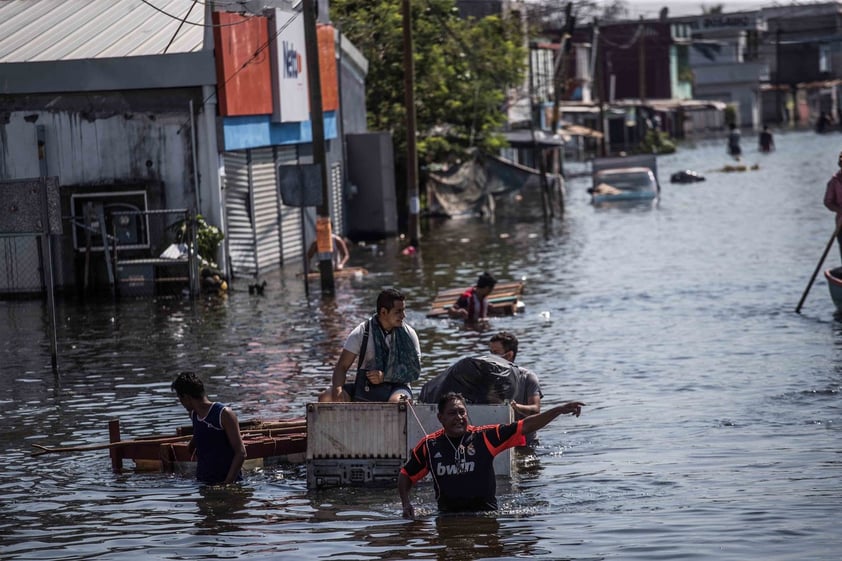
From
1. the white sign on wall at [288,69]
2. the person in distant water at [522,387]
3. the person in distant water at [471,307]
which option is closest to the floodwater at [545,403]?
the person in distant water at [471,307]

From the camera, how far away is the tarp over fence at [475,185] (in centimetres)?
4755

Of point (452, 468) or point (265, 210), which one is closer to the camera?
point (452, 468)

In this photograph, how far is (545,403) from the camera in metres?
16.2

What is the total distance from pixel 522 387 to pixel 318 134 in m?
13.9

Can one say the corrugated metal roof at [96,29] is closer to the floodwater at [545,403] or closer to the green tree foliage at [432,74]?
the floodwater at [545,403]

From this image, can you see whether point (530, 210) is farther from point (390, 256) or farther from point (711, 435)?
point (711, 435)

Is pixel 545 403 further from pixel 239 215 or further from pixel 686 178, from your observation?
pixel 686 178

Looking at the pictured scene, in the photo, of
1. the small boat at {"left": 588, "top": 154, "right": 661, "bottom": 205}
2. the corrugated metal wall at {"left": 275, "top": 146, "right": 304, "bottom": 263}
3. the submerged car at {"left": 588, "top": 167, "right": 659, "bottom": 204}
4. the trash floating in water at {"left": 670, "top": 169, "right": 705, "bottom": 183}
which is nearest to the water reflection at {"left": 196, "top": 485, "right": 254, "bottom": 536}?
the corrugated metal wall at {"left": 275, "top": 146, "right": 304, "bottom": 263}

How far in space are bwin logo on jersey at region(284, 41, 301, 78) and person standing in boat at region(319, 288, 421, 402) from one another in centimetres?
1988

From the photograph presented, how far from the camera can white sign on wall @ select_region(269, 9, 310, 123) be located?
31.3m

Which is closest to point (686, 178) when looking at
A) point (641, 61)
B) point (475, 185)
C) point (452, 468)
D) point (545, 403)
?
point (475, 185)

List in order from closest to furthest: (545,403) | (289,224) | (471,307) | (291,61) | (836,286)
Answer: (545,403) → (836,286) → (471,307) → (291,61) → (289,224)

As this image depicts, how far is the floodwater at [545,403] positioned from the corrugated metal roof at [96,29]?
4951 millimetres

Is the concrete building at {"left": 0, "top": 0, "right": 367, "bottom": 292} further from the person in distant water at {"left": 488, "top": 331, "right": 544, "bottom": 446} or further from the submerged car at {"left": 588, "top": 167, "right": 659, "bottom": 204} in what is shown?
the submerged car at {"left": 588, "top": 167, "right": 659, "bottom": 204}
